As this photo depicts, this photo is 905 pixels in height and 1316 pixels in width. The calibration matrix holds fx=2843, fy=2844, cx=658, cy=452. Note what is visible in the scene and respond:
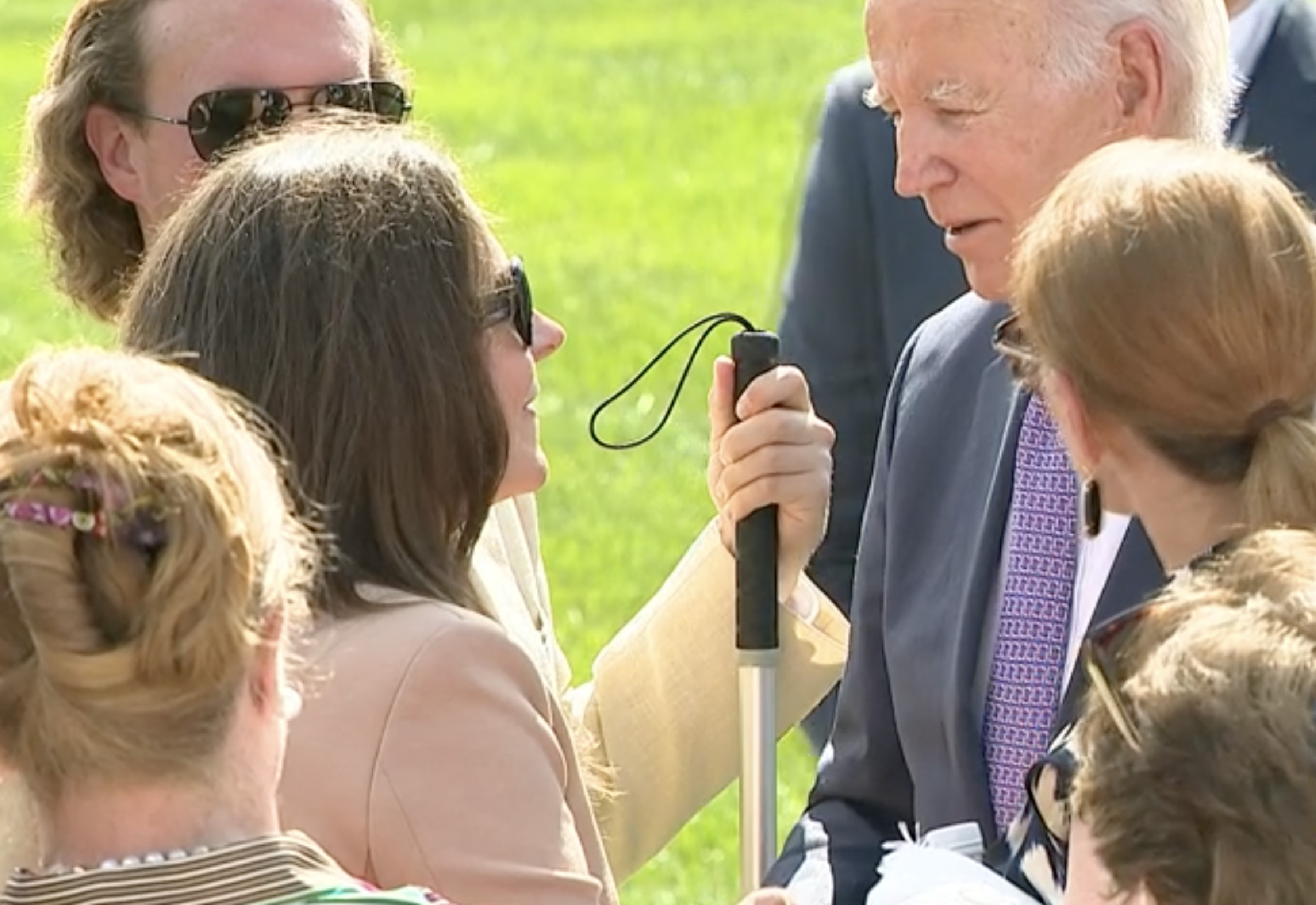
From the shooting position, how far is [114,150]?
13.9 ft

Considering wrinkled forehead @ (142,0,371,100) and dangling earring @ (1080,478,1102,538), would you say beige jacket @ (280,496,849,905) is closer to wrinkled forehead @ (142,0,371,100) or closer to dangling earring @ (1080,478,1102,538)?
dangling earring @ (1080,478,1102,538)

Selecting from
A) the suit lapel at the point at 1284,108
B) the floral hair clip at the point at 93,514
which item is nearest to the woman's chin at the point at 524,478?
the floral hair clip at the point at 93,514

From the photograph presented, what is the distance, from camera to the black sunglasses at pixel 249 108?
13.4ft

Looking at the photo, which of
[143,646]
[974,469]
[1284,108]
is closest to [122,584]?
[143,646]

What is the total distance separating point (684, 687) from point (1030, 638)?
696 mm

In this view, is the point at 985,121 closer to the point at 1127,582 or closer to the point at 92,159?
the point at 1127,582

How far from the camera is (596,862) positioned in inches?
123

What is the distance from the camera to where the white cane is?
3.66m

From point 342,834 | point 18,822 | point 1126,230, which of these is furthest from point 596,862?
point 1126,230

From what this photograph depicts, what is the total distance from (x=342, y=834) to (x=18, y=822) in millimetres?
356

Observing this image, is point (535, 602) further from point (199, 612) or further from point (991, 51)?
point (199, 612)

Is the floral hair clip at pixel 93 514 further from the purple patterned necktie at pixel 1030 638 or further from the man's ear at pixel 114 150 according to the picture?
the man's ear at pixel 114 150

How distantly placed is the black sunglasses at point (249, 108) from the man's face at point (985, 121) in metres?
0.78

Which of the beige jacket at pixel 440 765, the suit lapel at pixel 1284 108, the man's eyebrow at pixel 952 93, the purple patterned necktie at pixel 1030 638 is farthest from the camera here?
the suit lapel at pixel 1284 108
